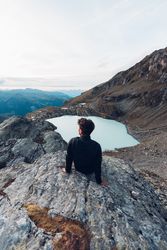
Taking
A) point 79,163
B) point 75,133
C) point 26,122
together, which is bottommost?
point 75,133

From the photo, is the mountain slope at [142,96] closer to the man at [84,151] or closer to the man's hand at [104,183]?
the man's hand at [104,183]

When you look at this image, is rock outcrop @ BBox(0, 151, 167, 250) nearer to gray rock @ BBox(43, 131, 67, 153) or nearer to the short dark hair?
the short dark hair

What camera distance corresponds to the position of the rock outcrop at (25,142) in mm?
24031

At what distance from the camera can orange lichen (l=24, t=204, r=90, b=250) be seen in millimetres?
10258

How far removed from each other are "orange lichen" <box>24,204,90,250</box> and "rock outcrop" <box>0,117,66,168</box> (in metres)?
11.6

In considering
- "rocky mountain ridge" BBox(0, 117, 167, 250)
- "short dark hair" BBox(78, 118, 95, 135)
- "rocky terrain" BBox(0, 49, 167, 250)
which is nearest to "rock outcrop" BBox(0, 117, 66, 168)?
"rocky terrain" BBox(0, 49, 167, 250)

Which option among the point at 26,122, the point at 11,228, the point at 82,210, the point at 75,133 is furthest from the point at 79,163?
the point at 75,133

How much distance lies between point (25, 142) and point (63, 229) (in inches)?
605

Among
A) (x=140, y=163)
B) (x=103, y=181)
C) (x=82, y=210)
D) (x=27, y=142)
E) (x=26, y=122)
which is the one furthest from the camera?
(x=140, y=163)

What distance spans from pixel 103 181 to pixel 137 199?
1.61 metres

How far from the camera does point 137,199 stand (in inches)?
569

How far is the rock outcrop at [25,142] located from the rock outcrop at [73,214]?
8455 millimetres

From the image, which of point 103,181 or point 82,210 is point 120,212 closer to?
point 82,210

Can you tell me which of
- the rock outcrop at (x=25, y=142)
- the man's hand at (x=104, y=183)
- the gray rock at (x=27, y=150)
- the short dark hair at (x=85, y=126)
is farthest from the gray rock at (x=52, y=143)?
the short dark hair at (x=85, y=126)
